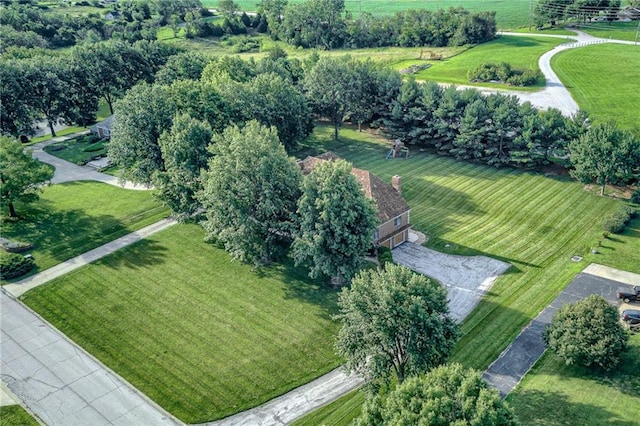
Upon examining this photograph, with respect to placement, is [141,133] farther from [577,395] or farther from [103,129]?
[577,395]

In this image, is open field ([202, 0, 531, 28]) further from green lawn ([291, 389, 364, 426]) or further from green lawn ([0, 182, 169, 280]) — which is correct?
green lawn ([291, 389, 364, 426])

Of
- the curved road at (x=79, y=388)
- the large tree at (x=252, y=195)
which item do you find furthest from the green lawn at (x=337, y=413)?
the large tree at (x=252, y=195)

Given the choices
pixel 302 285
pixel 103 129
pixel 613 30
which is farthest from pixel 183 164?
pixel 613 30

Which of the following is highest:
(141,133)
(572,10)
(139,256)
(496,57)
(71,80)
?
(572,10)

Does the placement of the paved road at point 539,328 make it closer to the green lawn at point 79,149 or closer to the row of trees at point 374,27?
the green lawn at point 79,149

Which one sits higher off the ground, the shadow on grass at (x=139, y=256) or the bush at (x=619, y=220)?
the shadow on grass at (x=139, y=256)

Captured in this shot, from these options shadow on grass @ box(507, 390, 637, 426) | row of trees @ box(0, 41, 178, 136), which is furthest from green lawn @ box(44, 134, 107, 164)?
shadow on grass @ box(507, 390, 637, 426)
